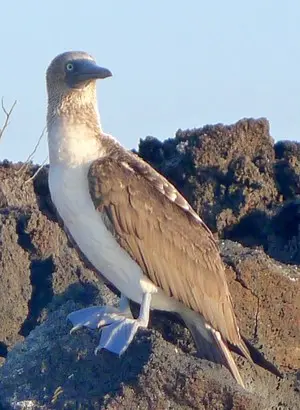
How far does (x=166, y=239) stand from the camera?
943cm

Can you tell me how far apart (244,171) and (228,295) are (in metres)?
3.90

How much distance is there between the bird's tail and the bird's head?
1.61 m

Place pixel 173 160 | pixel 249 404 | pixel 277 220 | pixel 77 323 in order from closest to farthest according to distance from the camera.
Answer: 1. pixel 249 404
2. pixel 77 323
3. pixel 277 220
4. pixel 173 160

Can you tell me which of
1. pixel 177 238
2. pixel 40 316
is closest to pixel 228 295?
pixel 177 238

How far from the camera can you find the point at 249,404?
7.99 metres

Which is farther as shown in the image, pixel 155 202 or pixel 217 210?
pixel 217 210

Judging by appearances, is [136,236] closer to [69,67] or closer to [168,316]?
[168,316]

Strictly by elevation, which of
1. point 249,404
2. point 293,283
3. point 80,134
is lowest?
point 249,404

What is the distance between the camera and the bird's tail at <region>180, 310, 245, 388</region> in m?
8.95

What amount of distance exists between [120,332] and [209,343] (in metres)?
0.89

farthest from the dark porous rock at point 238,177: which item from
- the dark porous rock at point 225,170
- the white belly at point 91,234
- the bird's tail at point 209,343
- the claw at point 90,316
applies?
the claw at point 90,316

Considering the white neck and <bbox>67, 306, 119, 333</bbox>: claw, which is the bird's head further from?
<bbox>67, 306, 119, 333</bbox>: claw

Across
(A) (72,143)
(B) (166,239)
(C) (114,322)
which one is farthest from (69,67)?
(C) (114,322)

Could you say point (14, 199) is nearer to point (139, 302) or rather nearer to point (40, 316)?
point (40, 316)
